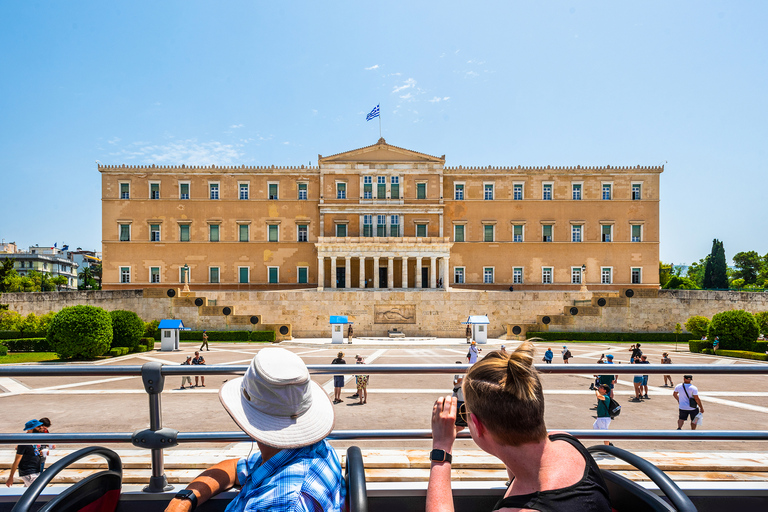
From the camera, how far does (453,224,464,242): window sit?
4522cm

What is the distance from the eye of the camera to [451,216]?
45.4m

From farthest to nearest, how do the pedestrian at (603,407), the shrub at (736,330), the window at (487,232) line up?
the window at (487,232) < the shrub at (736,330) < the pedestrian at (603,407)

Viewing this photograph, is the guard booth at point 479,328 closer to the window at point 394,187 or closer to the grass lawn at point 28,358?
the window at point 394,187

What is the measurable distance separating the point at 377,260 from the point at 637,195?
2702 cm

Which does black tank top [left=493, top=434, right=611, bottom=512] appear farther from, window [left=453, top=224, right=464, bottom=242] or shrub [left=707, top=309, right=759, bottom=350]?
window [left=453, top=224, right=464, bottom=242]

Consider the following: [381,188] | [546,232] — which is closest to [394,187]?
[381,188]

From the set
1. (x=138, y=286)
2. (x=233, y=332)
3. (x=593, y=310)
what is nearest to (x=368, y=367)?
(x=233, y=332)

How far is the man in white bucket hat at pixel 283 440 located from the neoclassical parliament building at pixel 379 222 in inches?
1597

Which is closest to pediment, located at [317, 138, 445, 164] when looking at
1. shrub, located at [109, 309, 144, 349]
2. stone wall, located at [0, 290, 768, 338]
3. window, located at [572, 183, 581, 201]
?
window, located at [572, 183, 581, 201]

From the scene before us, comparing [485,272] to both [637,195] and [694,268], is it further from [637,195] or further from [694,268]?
[694,268]

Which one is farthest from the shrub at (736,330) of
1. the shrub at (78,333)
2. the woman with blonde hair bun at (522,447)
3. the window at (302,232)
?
the window at (302,232)

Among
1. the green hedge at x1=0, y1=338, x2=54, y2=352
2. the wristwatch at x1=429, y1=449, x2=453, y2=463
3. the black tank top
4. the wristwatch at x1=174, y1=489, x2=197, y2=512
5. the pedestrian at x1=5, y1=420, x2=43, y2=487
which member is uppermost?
the wristwatch at x1=429, y1=449, x2=453, y2=463

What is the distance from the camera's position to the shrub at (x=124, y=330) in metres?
23.6

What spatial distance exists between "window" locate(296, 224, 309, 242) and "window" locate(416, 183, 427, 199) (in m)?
11.5
